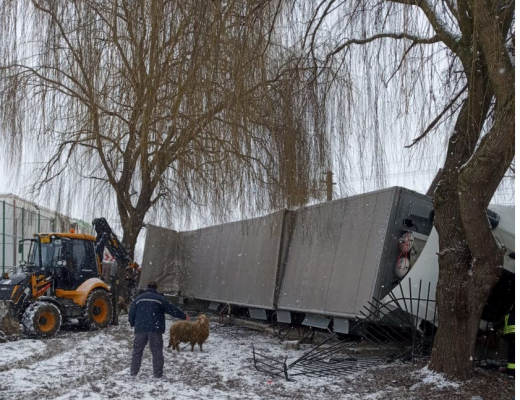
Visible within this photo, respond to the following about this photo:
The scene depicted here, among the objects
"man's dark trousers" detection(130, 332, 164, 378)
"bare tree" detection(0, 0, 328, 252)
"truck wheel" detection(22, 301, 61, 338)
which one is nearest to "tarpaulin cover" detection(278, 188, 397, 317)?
"bare tree" detection(0, 0, 328, 252)

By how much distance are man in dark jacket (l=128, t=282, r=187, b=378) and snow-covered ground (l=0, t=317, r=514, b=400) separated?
0.69 feet

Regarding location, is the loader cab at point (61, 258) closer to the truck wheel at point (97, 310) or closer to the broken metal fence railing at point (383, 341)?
the truck wheel at point (97, 310)

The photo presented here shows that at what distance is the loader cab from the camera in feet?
44.7

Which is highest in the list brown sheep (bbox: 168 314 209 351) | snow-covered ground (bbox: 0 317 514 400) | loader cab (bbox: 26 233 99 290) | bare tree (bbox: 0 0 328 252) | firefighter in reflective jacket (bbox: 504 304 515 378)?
bare tree (bbox: 0 0 328 252)

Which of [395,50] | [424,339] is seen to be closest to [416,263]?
[424,339]

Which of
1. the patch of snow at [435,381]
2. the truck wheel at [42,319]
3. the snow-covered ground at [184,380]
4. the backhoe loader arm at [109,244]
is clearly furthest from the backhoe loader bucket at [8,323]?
the patch of snow at [435,381]

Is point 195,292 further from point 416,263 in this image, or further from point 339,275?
point 416,263

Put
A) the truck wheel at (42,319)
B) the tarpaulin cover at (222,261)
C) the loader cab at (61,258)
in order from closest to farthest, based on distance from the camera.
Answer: the truck wheel at (42,319) → the tarpaulin cover at (222,261) → the loader cab at (61,258)

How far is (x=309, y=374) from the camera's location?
800cm

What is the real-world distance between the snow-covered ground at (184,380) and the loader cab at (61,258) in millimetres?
3130

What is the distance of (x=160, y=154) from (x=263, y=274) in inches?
239

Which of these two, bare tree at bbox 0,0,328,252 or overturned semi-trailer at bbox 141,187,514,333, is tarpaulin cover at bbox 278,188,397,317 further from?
bare tree at bbox 0,0,328,252

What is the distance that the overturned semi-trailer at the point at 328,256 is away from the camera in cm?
888

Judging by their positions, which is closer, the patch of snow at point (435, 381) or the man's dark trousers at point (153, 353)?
the patch of snow at point (435, 381)
